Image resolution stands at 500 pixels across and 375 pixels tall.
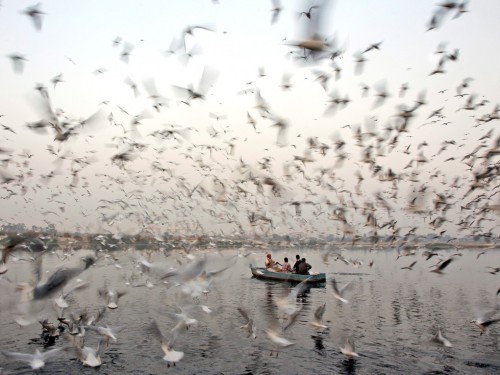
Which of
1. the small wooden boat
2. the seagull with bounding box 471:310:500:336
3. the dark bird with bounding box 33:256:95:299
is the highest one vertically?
the dark bird with bounding box 33:256:95:299

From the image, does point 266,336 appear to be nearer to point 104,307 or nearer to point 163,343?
point 104,307

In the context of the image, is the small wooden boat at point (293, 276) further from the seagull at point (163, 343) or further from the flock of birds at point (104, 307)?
the seagull at point (163, 343)

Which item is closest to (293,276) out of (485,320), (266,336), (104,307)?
(266,336)

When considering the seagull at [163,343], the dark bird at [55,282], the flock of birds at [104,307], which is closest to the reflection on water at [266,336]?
the flock of birds at [104,307]

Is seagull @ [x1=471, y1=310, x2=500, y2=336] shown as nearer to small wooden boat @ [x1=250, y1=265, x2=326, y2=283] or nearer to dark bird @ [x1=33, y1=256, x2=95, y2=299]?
dark bird @ [x1=33, y1=256, x2=95, y2=299]

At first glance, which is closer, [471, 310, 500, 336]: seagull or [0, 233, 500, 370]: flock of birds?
[0, 233, 500, 370]: flock of birds

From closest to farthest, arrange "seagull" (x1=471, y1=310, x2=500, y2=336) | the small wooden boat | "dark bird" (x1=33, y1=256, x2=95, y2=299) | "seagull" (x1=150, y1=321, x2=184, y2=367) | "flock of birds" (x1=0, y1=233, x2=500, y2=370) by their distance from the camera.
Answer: "dark bird" (x1=33, y1=256, x2=95, y2=299) < "flock of birds" (x1=0, y1=233, x2=500, y2=370) < "seagull" (x1=150, y1=321, x2=184, y2=367) < "seagull" (x1=471, y1=310, x2=500, y2=336) < the small wooden boat

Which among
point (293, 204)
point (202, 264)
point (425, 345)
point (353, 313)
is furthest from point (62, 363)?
point (353, 313)

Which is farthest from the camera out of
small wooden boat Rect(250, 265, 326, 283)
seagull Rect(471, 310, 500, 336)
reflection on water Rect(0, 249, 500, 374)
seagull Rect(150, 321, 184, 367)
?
small wooden boat Rect(250, 265, 326, 283)

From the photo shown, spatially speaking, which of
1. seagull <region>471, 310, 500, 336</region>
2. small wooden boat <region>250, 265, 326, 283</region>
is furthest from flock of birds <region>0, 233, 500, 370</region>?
small wooden boat <region>250, 265, 326, 283</region>

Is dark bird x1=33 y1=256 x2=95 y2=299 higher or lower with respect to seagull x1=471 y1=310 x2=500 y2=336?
higher

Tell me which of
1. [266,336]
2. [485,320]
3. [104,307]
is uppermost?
[104,307]

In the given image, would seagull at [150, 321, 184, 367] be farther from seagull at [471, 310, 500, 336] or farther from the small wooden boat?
the small wooden boat
